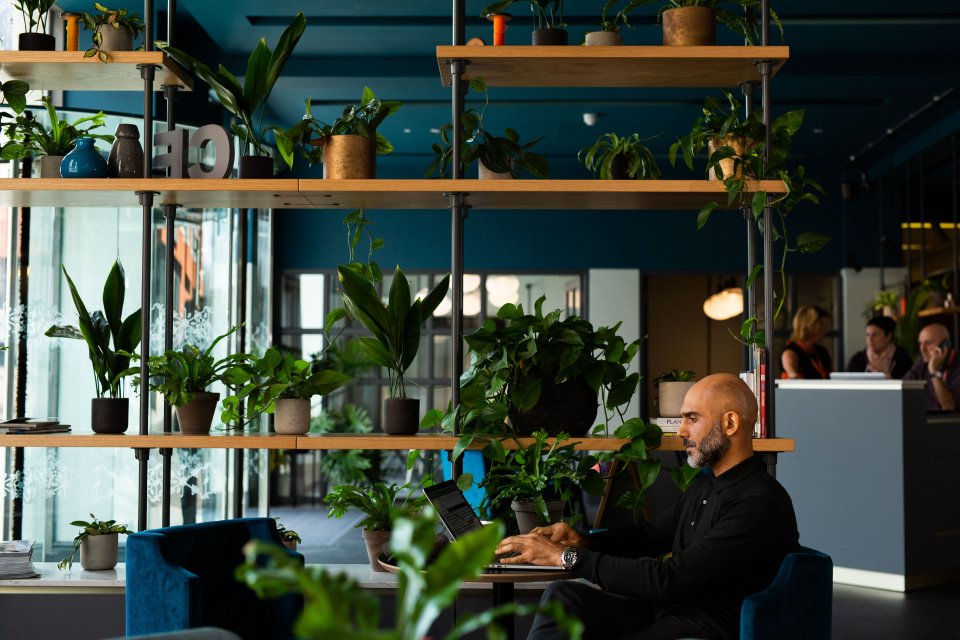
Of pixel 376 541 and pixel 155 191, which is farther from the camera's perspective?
pixel 155 191

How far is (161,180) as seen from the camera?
11.8 feet

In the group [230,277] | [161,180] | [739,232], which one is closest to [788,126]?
[161,180]

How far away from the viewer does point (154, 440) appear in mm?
3514

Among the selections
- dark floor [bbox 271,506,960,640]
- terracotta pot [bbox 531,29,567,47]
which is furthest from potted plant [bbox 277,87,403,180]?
dark floor [bbox 271,506,960,640]

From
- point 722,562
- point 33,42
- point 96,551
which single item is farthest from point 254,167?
point 722,562

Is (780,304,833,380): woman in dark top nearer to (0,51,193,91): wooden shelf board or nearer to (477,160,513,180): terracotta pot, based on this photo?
(477,160,513,180): terracotta pot

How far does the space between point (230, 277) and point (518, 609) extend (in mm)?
7168

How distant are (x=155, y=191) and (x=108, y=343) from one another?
1.89 feet

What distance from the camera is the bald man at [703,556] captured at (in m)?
2.73

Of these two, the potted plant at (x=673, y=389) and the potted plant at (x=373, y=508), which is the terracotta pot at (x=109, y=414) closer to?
the potted plant at (x=373, y=508)

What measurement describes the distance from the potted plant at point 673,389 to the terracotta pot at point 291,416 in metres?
1.24

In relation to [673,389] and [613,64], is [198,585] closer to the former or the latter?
[673,389]

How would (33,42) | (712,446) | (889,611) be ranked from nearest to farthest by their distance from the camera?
(712,446) < (33,42) < (889,611)

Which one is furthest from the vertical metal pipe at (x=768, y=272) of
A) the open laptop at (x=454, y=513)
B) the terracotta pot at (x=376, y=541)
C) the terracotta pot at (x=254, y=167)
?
the terracotta pot at (x=254, y=167)
